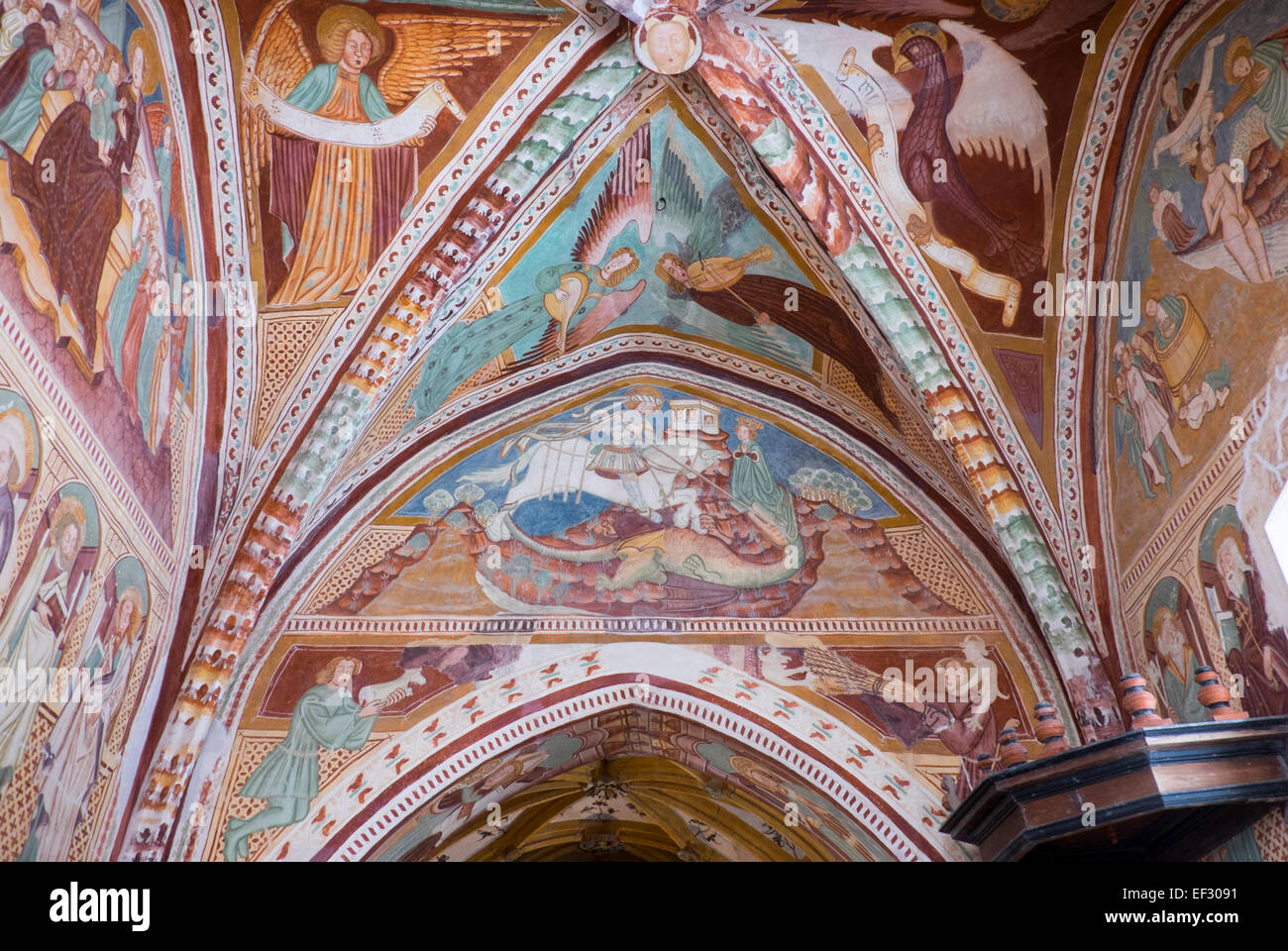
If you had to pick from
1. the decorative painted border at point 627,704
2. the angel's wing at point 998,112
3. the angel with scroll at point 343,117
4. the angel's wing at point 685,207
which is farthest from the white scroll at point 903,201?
the decorative painted border at point 627,704

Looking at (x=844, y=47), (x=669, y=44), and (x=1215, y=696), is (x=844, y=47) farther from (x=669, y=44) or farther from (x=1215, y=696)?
(x=1215, y=696)

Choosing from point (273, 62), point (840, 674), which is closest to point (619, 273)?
point (273, 62)

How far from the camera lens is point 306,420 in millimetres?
8844

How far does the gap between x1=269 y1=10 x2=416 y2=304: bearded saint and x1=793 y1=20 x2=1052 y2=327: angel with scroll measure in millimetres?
2790

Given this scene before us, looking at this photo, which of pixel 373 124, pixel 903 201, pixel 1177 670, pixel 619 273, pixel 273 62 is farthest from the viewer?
pixel 619 273

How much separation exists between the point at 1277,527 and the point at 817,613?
3.53 meters

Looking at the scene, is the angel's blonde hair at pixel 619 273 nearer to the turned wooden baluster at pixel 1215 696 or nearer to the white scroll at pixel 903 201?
the white scroll at pixel 903 201

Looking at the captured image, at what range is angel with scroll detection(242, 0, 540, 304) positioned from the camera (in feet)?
26.5

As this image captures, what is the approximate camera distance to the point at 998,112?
331 inches

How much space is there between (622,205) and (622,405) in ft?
6.10

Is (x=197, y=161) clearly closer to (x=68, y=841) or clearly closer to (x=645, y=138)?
(x=645, y=138)

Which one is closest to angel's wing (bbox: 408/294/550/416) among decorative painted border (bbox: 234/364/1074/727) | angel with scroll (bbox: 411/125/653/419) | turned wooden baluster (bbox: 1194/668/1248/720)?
angel with scroll (bbox: 411/125/653/419)

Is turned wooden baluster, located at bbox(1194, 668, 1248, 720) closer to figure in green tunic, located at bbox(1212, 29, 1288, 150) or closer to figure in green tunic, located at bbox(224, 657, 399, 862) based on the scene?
figure in green tunic, located at bbox(1212, 29, 1288, 150)

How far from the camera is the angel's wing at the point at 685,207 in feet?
29.5
